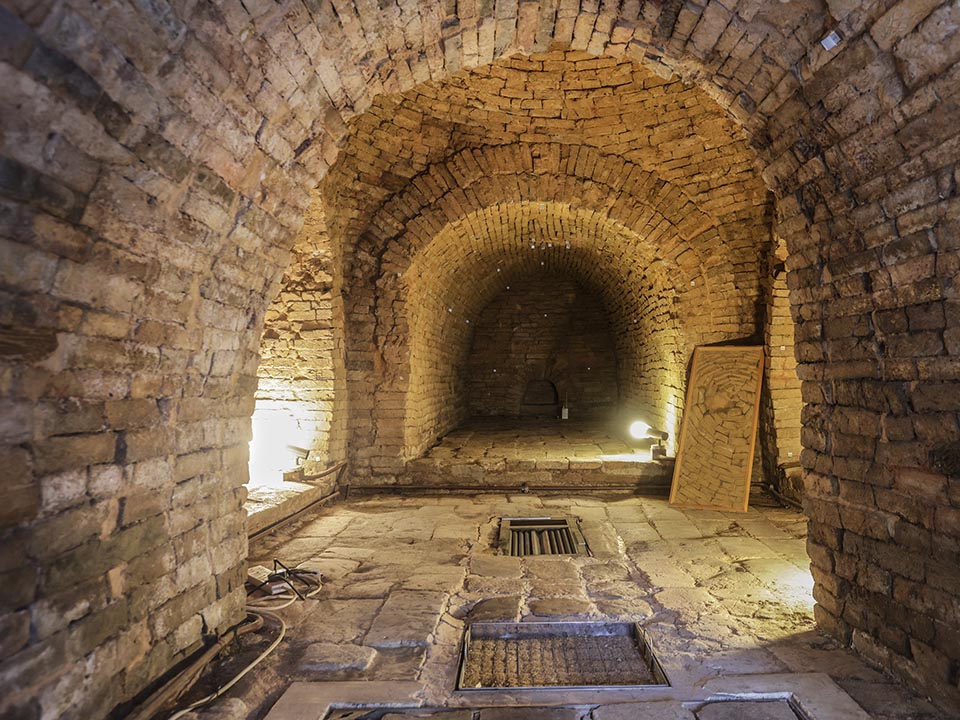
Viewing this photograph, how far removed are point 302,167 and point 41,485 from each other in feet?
6.90

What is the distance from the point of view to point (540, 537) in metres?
5.45

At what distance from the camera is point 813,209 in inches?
122

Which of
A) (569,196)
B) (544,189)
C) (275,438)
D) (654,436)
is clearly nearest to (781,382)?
(654,436)

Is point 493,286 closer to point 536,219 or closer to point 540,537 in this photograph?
point 536,219

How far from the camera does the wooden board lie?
6.44 metres

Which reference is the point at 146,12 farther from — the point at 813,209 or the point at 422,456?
the point at 422,456

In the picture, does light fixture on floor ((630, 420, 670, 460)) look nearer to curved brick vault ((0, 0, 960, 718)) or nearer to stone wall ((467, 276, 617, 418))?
curved brick vault ((0, 0, 960, 718))

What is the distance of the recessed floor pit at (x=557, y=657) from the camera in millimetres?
2844

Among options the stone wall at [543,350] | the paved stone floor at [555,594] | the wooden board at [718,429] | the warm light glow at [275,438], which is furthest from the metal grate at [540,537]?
the stone wall at [543,350]

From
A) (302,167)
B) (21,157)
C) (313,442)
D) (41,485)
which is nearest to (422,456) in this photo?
(313,442)

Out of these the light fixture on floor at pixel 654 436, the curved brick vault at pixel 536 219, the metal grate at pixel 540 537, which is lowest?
the metal grate at pixel 540 537

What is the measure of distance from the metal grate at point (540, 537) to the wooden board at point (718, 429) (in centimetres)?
187

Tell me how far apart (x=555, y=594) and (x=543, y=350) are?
9.84 metres

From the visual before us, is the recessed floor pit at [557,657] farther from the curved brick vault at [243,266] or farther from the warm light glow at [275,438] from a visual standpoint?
the warm light glow at [275,438]
